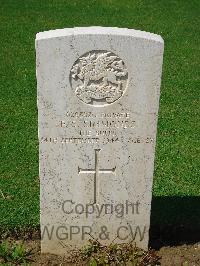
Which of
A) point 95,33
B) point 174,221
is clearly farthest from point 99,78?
point 174,221


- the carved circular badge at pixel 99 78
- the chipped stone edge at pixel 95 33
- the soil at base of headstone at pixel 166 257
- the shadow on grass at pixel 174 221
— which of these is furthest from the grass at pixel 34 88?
the chipped stone edge at pixel 95 33

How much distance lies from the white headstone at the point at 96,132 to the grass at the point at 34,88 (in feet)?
2.88

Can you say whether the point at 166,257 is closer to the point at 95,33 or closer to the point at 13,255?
the point at 13,255

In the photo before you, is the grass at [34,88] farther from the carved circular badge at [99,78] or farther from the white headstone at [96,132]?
the carved circular badge at [99,78]

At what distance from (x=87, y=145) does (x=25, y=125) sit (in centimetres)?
340

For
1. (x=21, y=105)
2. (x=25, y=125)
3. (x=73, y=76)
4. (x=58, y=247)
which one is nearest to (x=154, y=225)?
(x=58, y=247)

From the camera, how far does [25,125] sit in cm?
768

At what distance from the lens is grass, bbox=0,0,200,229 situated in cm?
614

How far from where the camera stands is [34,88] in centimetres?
909

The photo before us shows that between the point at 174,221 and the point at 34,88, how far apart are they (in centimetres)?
444

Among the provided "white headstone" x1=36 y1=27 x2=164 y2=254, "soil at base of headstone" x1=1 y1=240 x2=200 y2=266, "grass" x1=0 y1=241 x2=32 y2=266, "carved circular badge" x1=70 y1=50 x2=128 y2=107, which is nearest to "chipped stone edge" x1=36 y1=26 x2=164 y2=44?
"white headstone" x1=36 y1=27 x2=164 y2=254

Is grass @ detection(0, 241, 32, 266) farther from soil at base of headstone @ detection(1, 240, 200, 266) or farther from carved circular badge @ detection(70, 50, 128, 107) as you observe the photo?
carved circular badge @ detection(70, 50, 128, 107)

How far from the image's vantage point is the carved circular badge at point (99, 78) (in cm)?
412

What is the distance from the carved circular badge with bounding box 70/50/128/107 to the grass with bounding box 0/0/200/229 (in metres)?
1.80
